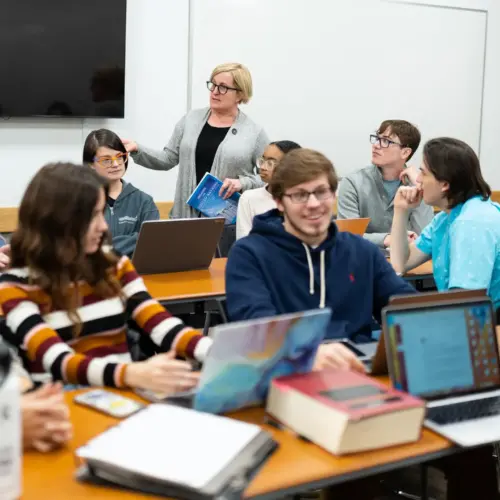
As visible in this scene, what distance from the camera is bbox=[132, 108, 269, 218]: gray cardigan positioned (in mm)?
4199

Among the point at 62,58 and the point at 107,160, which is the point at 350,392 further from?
the point at 62,58

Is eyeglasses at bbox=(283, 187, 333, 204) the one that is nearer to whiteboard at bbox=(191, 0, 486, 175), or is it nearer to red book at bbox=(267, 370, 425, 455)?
red book at bbox=(267, 370, 425, 455)

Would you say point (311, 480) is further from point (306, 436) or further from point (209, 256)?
point (209, 256)

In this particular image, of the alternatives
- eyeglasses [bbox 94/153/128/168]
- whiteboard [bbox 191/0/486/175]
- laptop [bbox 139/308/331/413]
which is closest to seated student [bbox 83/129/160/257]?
eyeglasses [bbox 94/153/128/168]

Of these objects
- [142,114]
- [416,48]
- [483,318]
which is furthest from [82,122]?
[483,318]

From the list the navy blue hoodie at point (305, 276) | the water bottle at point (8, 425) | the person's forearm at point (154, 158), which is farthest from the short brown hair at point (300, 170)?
the person's forearm at point (154, 158)

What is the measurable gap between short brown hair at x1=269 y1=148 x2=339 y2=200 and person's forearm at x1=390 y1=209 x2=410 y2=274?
940mm

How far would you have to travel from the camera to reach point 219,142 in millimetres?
4223

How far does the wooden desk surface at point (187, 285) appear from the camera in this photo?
2977 mm

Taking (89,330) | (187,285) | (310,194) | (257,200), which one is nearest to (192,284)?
(187,285)

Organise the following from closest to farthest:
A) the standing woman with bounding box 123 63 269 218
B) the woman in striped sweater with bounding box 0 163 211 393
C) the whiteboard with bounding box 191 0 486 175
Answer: the woman in striped sweater with bounding box 0 163 211 393, the standing woman with bounding box 123 63 269 218, the whiteboard with bounding box 191 0 486 175

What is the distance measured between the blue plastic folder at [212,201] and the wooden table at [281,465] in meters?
2.23

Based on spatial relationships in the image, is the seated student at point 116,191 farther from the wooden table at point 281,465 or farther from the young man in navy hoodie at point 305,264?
the wooden table at point 281,465

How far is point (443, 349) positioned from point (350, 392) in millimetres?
321
